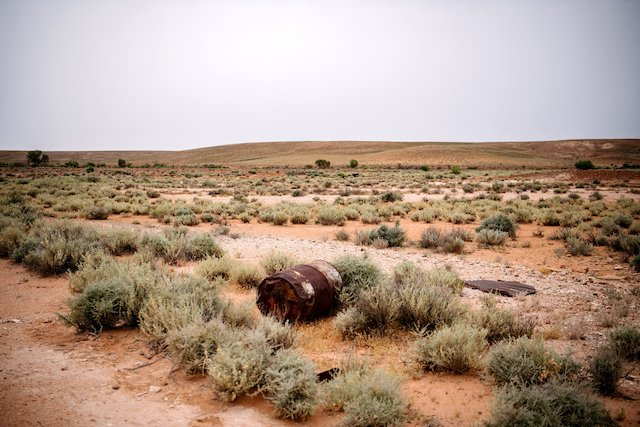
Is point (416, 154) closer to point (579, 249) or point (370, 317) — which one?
point (579, 249)

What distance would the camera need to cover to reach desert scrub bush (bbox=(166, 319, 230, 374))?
3855 millimetres

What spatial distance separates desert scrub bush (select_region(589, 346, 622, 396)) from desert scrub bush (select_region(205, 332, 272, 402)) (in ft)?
9.99

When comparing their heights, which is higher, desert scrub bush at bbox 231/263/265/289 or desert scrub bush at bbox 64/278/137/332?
desert scrub bush at bbox 64/278/137/332

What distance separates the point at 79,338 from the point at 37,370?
761 millimetres

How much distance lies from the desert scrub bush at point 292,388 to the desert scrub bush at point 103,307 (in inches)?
93.6

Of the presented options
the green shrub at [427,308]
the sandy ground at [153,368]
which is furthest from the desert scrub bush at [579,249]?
the green shrub at [427,308]

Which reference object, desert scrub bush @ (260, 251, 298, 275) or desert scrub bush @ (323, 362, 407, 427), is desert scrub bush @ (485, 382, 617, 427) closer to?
desert scrub bush @ (323, 362, 407, 427)

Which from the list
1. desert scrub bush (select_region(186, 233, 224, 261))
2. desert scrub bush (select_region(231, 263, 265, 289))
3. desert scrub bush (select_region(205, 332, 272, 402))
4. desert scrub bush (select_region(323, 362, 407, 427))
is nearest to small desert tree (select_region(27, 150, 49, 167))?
desert scrub bush (select_region(186, 233, 224, 261))

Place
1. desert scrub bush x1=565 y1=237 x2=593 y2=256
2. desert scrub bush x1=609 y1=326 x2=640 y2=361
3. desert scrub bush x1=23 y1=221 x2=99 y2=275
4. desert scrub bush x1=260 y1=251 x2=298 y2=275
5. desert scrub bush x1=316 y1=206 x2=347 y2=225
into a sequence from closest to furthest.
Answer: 1. desert scrub bush x1=609 y1=326 x2=640 y2=361
2. desert scrub bush x1=23 y1=221 x2=99 y2=275
3. desert scrub bush x1=260 y1=251 x2=298 y2=275
4. desert scrub bush x1=565 y1=237 x2=593 y2=256
5. desert scrub bush x1=316 y1=206 x2=347 y2=225

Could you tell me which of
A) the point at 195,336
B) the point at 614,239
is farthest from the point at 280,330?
the point at 614,239

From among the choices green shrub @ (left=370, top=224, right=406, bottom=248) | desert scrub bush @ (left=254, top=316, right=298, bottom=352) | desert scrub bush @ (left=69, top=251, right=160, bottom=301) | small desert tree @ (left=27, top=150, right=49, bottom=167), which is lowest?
green shrub @ (left=370, top=224, right=406, bottom=248)

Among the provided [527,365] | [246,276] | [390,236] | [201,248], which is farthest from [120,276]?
[390,236]

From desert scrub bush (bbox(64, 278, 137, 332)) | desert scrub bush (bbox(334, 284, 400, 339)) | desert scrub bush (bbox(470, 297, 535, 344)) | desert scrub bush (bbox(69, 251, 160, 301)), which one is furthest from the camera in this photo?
desert scrub bush (bbox(69, 251, 160, 301))

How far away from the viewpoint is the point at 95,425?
10.1ft
